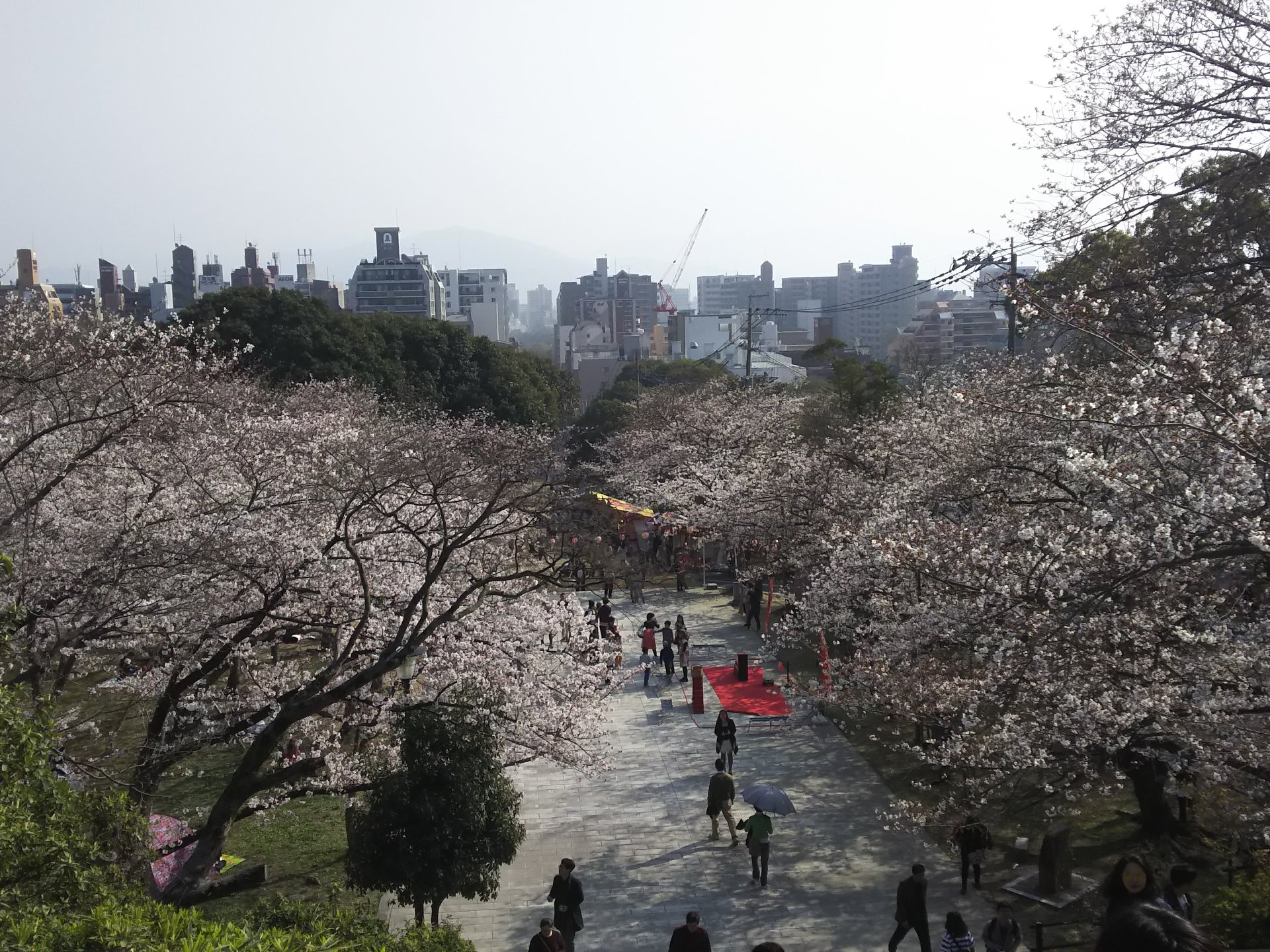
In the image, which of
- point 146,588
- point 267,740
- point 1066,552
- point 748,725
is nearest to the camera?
point 267,740

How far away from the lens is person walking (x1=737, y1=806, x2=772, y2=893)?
1149 cm

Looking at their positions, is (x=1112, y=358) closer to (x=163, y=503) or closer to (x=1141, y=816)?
(x=1141, y=816)

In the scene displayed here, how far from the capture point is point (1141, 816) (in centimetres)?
1211

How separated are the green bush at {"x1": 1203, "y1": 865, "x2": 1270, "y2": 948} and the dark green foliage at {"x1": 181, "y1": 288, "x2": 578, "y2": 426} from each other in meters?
28.9

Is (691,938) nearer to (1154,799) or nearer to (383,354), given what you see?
(1154,799)

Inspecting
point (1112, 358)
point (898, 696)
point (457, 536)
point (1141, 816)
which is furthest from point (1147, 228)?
point (457, 536)

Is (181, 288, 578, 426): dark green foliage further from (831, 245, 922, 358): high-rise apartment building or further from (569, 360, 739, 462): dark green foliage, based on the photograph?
(831, 245, 922, 358): high-rise apartment building

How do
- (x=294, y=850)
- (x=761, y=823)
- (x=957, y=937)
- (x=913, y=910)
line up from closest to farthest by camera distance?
(x=957, y=937), (x=913, y=910), (x=761, y=823), (x=294, y=850)

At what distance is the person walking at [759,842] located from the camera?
11.5m

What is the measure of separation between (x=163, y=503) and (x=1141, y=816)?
11.4 m

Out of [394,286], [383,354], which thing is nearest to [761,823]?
[383,354]

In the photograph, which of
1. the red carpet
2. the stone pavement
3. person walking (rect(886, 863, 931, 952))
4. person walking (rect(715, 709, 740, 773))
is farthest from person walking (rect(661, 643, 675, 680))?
person walking (rect(886, 863, 931, 952))

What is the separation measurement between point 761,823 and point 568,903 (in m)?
2.54

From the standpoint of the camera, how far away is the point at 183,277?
11888cm
